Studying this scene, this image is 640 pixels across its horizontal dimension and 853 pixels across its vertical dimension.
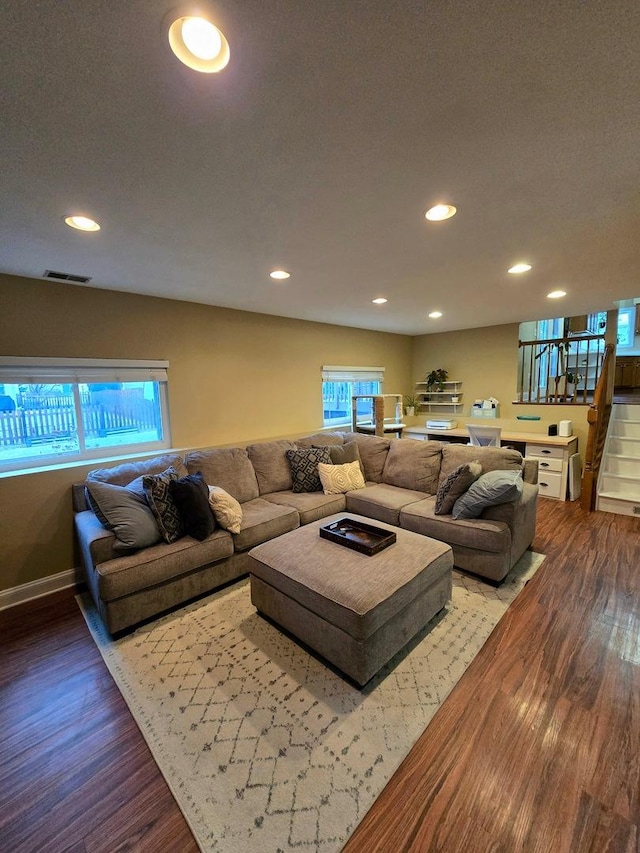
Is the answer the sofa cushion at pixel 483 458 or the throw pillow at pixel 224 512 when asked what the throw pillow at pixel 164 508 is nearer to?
the throw pillow at pixel 224 512

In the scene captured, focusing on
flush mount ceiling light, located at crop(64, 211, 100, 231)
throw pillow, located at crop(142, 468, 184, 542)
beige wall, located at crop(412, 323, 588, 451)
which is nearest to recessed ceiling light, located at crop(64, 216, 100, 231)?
flush mount ceiling light, located at crop(64, 211, 100, 231)

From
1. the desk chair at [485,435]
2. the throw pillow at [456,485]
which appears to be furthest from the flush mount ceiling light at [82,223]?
the desk chair at [485,435]

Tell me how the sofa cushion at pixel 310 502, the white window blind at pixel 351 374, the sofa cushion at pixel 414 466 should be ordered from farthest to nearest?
1. the white window blind at pixel 351 374
2. the sofa cushion at pixel 414 466
3. the sofa cushion at pixel 310 502

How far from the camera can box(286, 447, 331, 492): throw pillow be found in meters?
3.51

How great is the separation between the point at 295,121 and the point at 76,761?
262 cm

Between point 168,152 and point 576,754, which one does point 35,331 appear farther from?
point 576,754

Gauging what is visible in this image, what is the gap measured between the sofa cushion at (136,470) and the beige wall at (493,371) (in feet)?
15.3

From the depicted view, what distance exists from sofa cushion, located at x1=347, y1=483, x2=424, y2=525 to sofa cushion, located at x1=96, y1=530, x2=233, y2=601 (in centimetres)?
131

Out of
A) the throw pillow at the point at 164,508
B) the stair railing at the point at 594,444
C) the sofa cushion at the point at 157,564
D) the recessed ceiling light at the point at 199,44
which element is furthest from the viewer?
the stair railing at the point at 594,444

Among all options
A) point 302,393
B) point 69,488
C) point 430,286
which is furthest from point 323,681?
point 302,393

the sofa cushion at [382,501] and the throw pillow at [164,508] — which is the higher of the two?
the throw pillow at [164,508]

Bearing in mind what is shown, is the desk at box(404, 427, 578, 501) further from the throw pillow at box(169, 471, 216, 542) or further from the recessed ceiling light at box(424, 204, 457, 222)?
the throw pillow at box(169, 471, 216, 542)

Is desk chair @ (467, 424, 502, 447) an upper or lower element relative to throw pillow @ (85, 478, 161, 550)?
upper

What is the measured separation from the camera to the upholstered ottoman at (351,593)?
1712 millimetres
